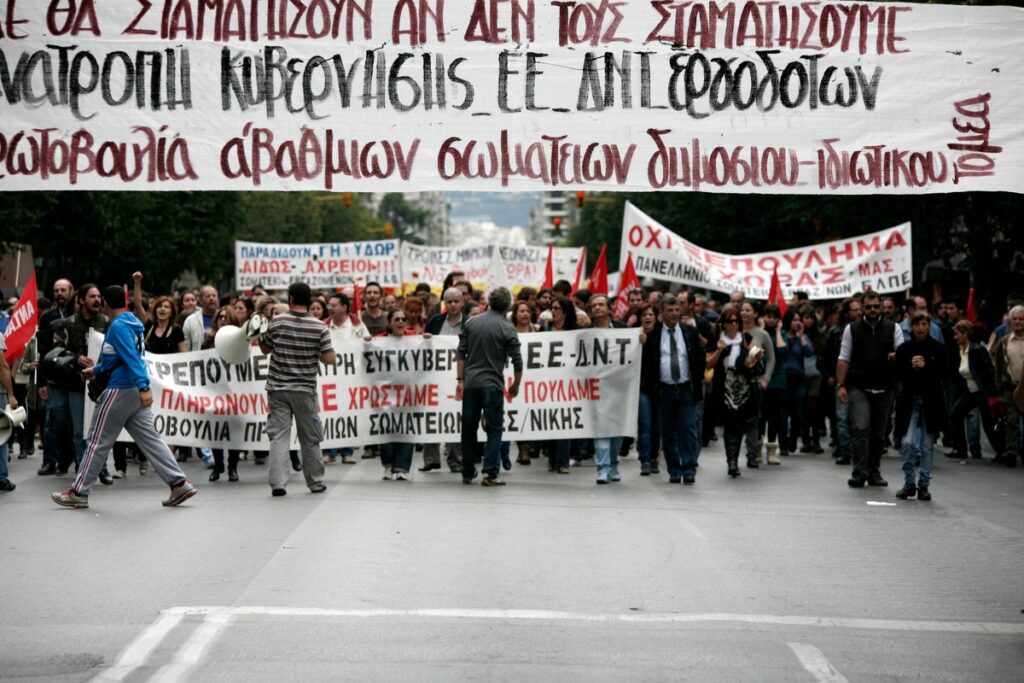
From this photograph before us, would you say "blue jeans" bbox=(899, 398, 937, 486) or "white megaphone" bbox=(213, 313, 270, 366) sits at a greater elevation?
"white megaphone" bbox=(213, 313, 270, 366)

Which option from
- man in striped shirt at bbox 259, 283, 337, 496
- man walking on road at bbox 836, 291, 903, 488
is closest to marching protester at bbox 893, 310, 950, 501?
man walking on road at bbox 836, 291, 903, 488

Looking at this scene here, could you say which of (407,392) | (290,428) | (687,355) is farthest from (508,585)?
(407,392)

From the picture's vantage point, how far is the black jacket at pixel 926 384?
14.7m

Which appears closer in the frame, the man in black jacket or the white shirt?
the man in black jacket

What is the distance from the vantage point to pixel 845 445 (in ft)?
62.2

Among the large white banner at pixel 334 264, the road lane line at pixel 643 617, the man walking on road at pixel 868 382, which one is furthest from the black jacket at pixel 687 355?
the large white banner at pixel 334 264

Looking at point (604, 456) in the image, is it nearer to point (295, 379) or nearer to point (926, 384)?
point (926, 384)

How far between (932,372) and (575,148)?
8723mm

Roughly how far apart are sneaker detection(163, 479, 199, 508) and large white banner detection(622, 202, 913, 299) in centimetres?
1313

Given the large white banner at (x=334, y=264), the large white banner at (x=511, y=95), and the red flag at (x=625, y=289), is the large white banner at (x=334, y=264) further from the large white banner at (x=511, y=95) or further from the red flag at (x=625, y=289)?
the large white banner at (x=511, y=95)

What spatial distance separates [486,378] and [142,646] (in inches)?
324

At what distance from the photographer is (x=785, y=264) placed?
26625 millimetres

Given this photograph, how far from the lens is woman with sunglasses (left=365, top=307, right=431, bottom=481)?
52.6 ft

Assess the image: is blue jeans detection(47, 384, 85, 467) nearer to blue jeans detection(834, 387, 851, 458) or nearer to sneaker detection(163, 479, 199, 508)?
sneaker detection(163, 479, 199, 508)
